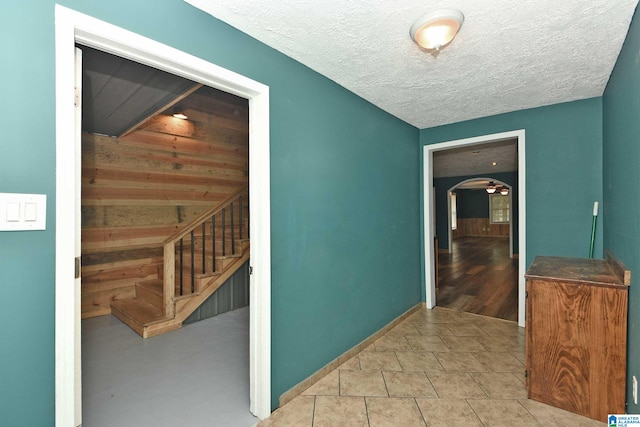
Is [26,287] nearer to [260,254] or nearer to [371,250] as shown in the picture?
[260,254]

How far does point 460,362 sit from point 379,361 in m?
0.70

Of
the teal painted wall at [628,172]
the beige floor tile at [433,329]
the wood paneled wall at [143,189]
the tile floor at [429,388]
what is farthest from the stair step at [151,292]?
the teal painted wall at [628,172]

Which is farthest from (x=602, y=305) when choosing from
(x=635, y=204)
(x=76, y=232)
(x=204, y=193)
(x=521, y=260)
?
(x=204, y=193)

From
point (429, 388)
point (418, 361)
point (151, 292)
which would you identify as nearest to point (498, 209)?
point (418, 361)

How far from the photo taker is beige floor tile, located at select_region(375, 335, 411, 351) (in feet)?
9.35

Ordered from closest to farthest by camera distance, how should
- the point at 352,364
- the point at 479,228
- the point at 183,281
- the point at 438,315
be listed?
the point at 352,364, the point at 438,315, the point at 183,281, the point at 479,228

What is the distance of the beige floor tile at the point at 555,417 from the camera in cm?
181

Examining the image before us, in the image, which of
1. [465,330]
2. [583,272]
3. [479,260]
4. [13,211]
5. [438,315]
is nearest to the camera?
[13,211]

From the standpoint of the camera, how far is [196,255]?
Answer: 3.94 meters

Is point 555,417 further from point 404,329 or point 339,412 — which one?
point 404,329

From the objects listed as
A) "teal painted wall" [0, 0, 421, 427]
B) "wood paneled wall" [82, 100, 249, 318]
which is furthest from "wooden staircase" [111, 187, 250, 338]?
"teal painted wall" [0, 0, 421, 427]

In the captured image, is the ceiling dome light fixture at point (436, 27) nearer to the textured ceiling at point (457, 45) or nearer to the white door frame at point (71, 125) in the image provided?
the textured ceiling at point (457, 45)

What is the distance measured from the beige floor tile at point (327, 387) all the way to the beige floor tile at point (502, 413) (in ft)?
3.05

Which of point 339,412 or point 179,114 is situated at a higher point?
point 179,114
